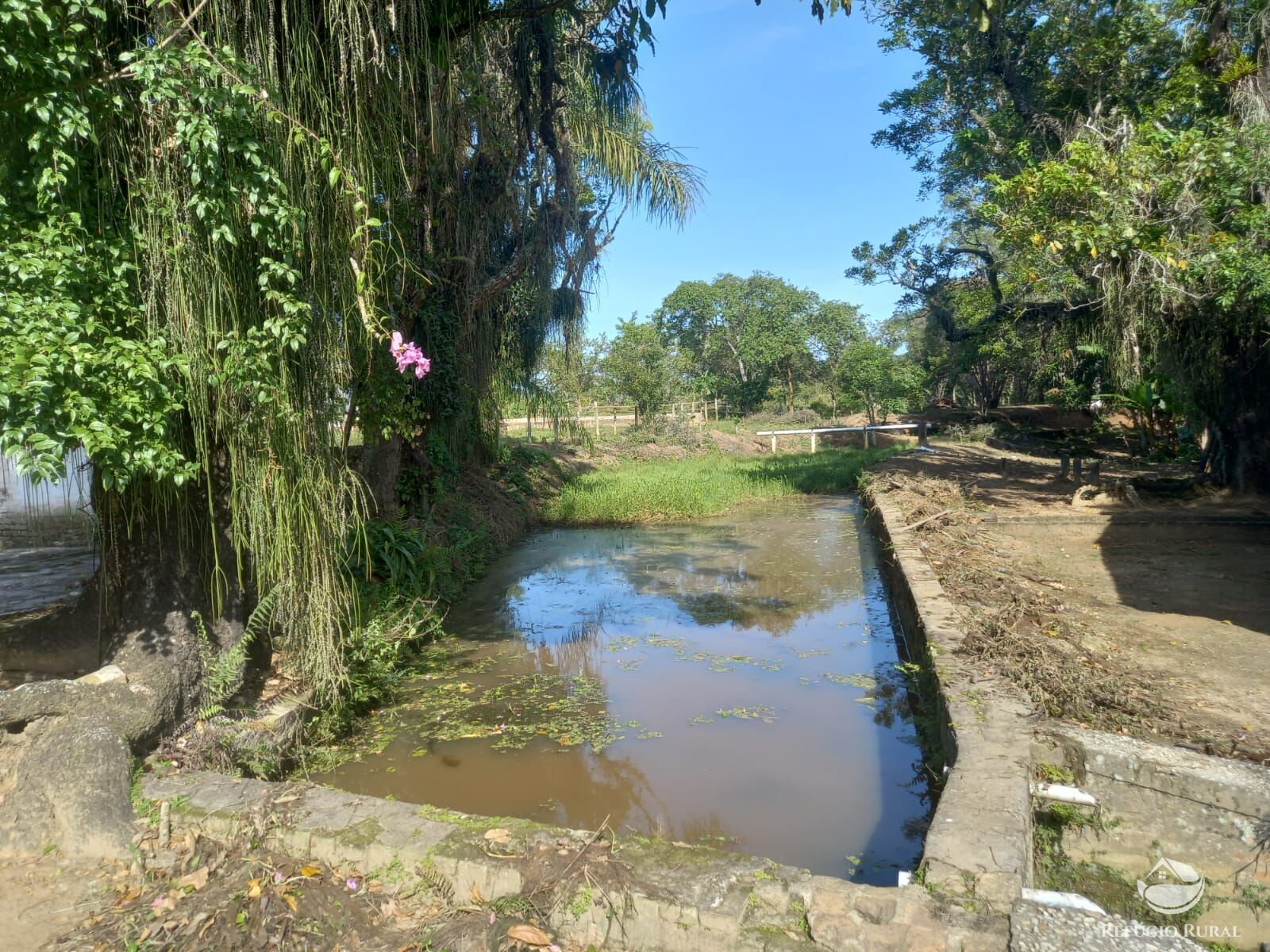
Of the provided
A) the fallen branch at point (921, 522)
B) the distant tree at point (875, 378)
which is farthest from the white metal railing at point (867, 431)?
the fallen branch at point (921, 522)

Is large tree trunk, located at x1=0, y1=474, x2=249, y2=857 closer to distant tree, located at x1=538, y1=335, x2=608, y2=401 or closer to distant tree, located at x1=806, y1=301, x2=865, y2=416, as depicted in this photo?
distant tree, located at x1=538, y1=335, x2=608, y2=401

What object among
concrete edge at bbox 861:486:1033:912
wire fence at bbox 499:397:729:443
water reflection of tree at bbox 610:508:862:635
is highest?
wire fence at bbox 499:397:729:443

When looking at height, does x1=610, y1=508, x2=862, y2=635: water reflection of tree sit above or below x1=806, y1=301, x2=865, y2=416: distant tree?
below

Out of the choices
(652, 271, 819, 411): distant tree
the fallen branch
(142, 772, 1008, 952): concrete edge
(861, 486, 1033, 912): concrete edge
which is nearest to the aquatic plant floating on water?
(142, 772, 1008, 952): concrete edge

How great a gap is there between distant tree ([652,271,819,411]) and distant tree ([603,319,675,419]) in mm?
14001

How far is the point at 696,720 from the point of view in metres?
5.39

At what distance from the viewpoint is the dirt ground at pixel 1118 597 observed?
4.27 meters

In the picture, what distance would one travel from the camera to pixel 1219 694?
456cm

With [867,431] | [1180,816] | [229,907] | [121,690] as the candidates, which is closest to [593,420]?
[867,431]

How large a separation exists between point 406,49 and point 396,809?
3832 millimetres

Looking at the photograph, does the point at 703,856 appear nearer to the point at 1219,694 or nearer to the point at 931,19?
the point at 1219,694

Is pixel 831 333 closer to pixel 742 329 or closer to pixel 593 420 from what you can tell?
pixel 742 329

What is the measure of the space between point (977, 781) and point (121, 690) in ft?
12.3

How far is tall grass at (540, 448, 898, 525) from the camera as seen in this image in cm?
1382
